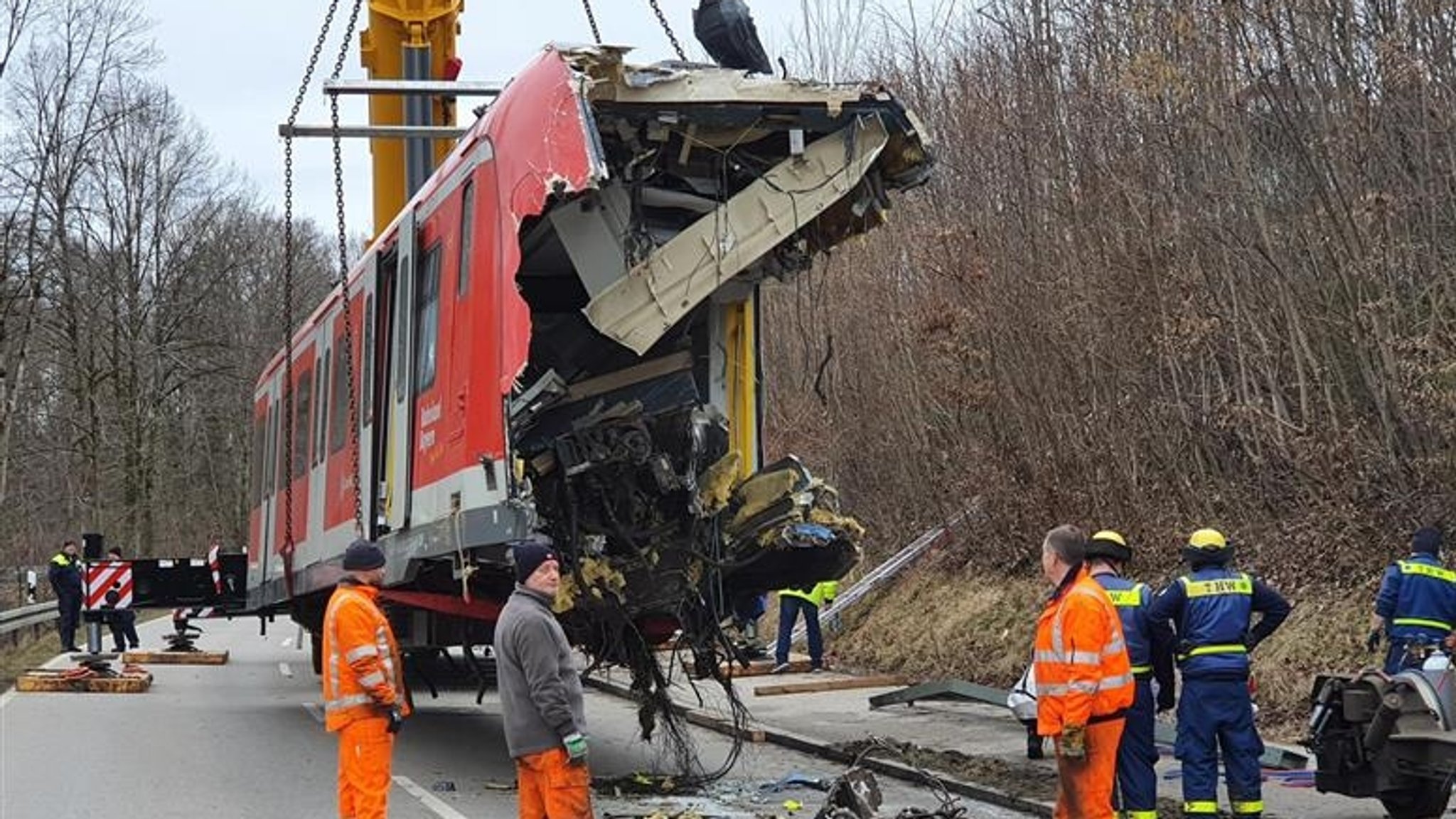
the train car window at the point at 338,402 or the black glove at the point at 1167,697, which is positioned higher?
the train car window at the point at 338,402

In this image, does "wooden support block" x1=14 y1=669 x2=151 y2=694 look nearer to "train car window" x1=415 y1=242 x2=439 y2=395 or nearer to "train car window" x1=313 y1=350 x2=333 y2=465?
"train car window" x1=313 y1=350 x2=333 y2=465

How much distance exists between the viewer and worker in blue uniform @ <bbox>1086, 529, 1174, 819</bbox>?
828 cm

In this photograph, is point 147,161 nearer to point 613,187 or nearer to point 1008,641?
point 1008,641

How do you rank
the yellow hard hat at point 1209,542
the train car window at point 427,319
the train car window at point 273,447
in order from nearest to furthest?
1. the yellow hard hat at point 1209,542
2. the train car window at point 427,319
3. the train car window at point 273,447

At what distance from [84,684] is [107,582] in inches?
178

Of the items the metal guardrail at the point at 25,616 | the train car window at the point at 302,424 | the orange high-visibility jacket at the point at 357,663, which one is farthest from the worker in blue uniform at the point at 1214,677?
the metal guardrail at the point at 25,616

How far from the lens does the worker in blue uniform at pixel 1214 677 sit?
822cm

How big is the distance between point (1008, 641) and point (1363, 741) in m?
7.68

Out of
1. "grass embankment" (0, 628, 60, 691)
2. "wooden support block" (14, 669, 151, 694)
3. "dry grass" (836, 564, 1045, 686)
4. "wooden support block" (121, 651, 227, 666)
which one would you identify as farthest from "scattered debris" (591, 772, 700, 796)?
"wooden support block" (121, 651, 227, 666)

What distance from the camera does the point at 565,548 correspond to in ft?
31.1

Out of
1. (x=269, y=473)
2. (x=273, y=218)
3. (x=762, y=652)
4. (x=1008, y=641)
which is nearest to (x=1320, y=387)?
(x=1008, y=641)

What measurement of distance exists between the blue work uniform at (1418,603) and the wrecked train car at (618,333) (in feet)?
10.5

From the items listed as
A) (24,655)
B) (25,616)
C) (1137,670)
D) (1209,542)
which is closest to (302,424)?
(1137,670)

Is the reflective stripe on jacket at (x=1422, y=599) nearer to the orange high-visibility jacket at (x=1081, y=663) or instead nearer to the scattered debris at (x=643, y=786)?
the orange high-visibility jacket at (x=1081, y=663)
